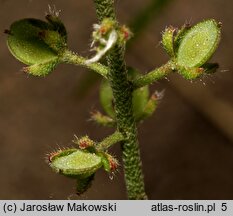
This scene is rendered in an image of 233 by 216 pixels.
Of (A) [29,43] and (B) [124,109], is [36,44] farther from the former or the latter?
(B) [124,109]

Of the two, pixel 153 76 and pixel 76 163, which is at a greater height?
pixel 153 76

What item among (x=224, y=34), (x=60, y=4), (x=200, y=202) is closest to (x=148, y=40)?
(x=224, y=34)

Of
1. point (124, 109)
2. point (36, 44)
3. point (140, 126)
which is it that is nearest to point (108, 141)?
point (124, 109)

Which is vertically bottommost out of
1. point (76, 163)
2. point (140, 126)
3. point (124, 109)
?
point (76, 163)

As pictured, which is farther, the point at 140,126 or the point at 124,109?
the point at 140,126

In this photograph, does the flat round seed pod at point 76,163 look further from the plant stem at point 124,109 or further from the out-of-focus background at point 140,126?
the out-of-focus background at point 140,126

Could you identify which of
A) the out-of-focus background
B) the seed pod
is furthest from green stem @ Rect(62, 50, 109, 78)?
the out-of-focus background
